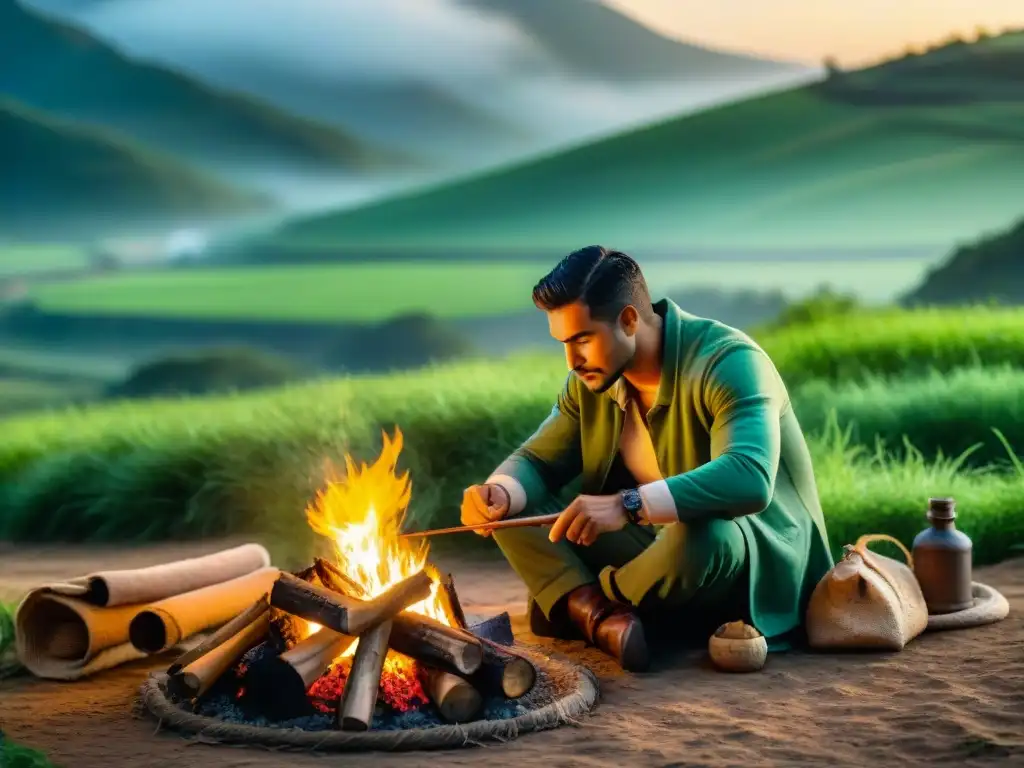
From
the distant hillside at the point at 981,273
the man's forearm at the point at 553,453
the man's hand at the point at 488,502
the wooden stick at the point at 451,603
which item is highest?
the distant hillside at the point at 981,273

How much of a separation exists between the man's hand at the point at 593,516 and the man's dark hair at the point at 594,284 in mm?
656

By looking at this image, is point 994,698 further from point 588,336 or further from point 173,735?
point 173,735

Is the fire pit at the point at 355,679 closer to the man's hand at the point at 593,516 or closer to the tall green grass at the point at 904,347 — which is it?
the man's hand at the point at 593,516

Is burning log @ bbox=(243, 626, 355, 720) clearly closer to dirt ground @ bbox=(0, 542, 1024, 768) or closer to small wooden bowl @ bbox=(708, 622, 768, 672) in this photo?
dirt ground @ bbox=(0, 542, 1024, 768)

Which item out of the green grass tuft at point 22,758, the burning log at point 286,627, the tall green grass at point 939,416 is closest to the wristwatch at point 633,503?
the burning log at point 286,627

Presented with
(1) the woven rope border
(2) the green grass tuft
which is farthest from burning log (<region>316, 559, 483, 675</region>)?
(2) the green grass tuft

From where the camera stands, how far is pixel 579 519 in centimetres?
496

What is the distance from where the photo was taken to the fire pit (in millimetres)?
4648

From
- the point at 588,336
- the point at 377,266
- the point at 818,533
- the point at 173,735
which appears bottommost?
the point at 173,735

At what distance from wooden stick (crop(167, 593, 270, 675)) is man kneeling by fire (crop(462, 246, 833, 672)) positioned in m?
0.89

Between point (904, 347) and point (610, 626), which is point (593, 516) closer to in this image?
point (610, 626)

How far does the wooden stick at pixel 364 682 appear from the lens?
4.61 metres

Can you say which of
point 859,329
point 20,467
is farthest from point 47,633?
point 859,329

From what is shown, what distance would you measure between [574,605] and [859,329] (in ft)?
20.9
